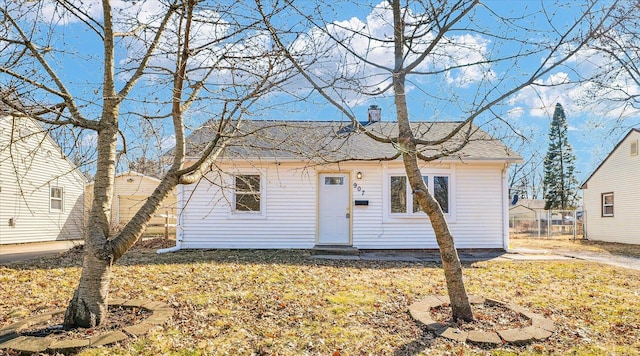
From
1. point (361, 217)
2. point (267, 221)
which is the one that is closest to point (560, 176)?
point (361, 217)

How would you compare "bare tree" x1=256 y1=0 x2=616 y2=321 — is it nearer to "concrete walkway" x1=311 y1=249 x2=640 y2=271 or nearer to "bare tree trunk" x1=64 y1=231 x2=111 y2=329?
"bare tree trunk" x1=64 y1=231 x2=111 y2=329

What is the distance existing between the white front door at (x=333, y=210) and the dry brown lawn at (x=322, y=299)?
2242 mm

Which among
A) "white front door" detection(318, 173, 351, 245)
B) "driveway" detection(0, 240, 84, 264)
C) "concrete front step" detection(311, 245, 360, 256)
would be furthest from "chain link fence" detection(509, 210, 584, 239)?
"driveway" detection(0, 240, 84, 264)

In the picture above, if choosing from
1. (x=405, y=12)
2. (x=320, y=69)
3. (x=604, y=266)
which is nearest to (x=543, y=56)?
(x=405, y=12)

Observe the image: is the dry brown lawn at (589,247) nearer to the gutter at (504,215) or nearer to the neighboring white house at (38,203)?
the gutter at (504,215)

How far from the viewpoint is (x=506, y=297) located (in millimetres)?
5930

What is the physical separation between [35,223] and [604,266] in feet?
64.0

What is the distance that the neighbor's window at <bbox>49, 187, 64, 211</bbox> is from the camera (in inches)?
687

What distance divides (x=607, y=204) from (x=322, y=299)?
18.4 metres

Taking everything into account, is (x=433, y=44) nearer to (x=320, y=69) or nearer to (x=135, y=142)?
(x=320, y=69)

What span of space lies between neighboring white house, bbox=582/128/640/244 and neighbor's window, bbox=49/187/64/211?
24091mm

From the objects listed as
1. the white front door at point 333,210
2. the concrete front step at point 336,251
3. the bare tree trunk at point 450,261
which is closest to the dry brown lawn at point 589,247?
the white front door at point 333,210

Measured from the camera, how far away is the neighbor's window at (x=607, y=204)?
18344 mm

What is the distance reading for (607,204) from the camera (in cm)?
1861
